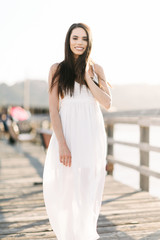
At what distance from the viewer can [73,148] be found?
8.24ft

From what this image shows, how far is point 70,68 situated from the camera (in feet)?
8.34

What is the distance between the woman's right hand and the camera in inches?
97.6

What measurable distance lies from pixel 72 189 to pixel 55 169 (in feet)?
0.59

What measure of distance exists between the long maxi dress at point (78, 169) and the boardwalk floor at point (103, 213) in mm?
735

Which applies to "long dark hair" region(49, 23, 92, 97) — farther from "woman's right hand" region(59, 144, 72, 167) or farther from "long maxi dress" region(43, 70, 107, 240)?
"woman's right hand" region(59, 144, 72, 167)

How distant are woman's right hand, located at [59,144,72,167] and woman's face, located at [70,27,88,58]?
635mm

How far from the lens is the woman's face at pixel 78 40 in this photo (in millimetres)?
2494

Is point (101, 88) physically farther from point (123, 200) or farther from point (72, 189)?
point (123, 200)

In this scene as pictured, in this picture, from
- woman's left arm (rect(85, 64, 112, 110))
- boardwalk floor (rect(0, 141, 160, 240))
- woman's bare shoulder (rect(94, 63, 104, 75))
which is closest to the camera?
woman's left arm (rect(85, 64, 112, 110))

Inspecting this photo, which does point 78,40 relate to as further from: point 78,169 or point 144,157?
point 144,157

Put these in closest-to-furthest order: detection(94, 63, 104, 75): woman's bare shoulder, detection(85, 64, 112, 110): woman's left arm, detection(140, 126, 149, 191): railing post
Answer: detection(85, 64, 112, 110): woman's left arm
detection(94, 63, 104, 75): woman's bare shoulder
detection(140, 126, 149, 191): railing post

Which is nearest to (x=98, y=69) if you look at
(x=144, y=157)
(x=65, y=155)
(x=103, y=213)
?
(x=65, y=155)

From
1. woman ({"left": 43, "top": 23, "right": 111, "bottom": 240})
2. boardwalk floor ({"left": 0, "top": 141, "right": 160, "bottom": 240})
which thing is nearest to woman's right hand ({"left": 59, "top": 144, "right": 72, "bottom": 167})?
woman ({"left": 43, "top": 23, "right": 111, "bottom": 240})

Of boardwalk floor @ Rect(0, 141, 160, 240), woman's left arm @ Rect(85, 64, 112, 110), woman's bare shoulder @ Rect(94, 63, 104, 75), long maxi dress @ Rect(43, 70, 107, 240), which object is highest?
woman's bare shoulder @ Rect(94, 63, 104, 75)
